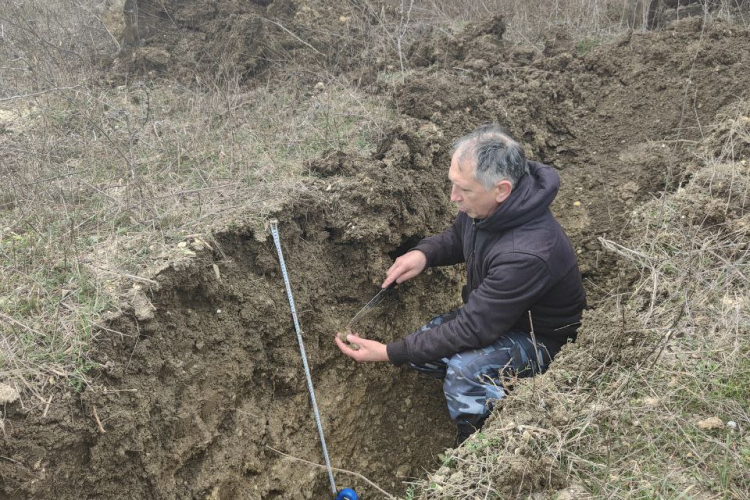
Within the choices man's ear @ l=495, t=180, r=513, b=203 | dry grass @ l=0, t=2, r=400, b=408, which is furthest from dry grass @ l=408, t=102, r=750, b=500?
dry grass @ l=0, t=2, r=400, b=408

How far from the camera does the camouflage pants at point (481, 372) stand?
3109 millimetres

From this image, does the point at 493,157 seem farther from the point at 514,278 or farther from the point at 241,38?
the point at 241,38

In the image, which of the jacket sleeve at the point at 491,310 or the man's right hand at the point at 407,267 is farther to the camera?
the man's right hand at the point at 407,267

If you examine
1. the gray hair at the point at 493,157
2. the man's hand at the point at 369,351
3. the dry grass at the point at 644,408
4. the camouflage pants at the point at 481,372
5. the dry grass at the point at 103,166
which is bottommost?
the camouflage pants at the point at 481,372

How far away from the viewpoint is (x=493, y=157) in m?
3.01

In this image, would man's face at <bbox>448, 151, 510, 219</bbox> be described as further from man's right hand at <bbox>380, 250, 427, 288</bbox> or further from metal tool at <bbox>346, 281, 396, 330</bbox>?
metal tool at <bbox>346, 281, 396, 330</bbox>

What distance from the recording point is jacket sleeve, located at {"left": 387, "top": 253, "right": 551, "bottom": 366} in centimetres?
295

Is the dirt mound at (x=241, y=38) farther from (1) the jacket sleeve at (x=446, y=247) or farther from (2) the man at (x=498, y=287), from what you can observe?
(2) the man at (x=498, y=287)

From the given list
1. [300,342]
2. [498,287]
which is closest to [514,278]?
[498,287]

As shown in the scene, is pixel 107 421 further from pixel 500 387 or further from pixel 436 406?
pixel 436 406

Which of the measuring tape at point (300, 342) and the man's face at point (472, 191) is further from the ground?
the man's face at point (472, 191)

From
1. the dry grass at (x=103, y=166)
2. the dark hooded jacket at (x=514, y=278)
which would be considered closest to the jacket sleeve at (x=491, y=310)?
the dark hooded jacket at (x=514, y=278)

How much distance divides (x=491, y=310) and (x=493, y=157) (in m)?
0.75

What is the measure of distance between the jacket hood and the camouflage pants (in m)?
0.63
